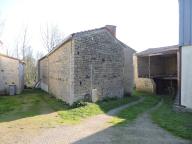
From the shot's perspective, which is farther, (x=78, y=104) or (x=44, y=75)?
(x=44, y=75)

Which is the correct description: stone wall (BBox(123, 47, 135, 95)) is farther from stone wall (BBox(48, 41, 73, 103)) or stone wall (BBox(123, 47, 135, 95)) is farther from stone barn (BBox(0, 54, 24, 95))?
stone barn (BBox(0, 54, 24, 95))

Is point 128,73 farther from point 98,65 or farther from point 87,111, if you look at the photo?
point 87,111

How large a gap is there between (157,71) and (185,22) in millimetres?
15358

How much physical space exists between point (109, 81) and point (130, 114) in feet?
17.6

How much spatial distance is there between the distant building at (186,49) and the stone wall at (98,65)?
6077 mm

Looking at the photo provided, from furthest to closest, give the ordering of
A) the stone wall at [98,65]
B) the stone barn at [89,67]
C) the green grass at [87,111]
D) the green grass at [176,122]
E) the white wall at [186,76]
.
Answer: the stone wall at [98,65]
the stone barn at [89,67]
the white wall at [186,76]
the green grass at [87,111]
the green grass at [176,122]

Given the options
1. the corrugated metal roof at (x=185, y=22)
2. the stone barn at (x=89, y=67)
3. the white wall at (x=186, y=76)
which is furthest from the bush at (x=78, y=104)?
the corrugated metal roof at (x=185, y=22)

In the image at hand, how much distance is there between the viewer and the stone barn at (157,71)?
2461 cm

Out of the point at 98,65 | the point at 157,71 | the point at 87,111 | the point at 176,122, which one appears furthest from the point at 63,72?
the point at 157,71

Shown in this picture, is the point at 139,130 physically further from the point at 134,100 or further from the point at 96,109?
the point at 134,100

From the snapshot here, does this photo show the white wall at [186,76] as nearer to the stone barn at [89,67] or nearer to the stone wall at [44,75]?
the stone barn at [89,67]

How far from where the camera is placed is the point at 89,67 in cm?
1762

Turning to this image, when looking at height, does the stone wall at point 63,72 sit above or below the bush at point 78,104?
above

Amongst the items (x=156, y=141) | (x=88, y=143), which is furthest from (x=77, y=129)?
A: (x=156, y=141)
